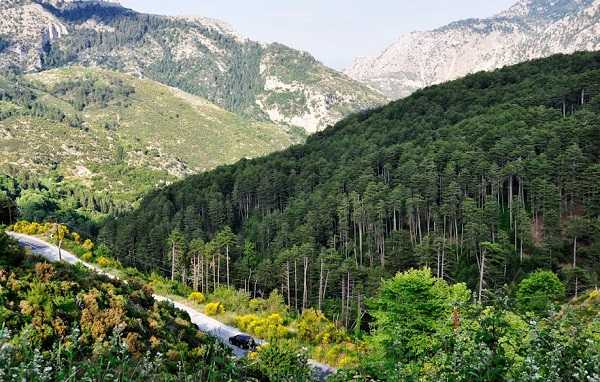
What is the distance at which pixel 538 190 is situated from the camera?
8875cm

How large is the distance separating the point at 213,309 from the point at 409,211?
55.4 metres

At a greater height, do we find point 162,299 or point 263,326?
point 162,299

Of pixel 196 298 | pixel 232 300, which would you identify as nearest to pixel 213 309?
pixel 196 298

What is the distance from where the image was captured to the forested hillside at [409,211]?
80000mm

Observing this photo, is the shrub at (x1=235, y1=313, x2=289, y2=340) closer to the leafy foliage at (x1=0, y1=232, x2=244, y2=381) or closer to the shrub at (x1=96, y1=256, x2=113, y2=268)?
the shrub at (x1=96, y1=256, x2=113, y2=268)

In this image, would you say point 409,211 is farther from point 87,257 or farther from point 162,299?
point 87,257

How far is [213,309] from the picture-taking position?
5241 centimetres

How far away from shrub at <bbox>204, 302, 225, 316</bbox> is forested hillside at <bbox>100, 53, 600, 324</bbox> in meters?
22.9

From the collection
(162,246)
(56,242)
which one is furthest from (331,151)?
(56,242)

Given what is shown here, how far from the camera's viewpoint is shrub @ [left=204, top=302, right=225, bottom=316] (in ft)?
171

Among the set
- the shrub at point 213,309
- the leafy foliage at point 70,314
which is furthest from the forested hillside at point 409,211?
the leafy foliage at point 70,314

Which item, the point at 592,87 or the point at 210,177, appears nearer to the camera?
the point at 592,87

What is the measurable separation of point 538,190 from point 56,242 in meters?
80.1

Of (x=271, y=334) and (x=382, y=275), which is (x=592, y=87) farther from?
(x=271, y=334)
